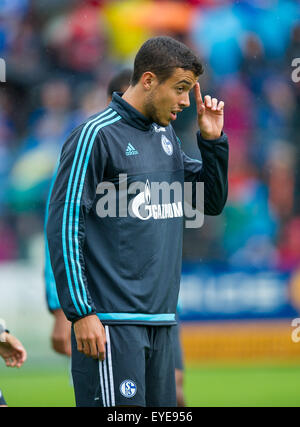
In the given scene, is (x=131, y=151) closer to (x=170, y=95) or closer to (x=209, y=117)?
(x=170, y=95)

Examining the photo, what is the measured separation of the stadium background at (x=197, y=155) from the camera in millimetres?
7938

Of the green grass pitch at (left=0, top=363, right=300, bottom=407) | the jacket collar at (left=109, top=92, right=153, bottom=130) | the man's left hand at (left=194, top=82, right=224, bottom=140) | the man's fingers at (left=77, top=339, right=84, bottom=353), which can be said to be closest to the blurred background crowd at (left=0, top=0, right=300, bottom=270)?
the green grass pitch at (left=0, top=363, right=300, bottom=407)

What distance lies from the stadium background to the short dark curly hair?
3826 mm

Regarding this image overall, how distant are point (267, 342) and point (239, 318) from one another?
351mm

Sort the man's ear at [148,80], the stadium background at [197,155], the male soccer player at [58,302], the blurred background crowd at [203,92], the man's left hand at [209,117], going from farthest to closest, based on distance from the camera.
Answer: the blurred background crowd at [203,92], the stadium background at [197,155], the male soccer player at [58,302], the man's left hand at [209,117], the man's ear at [148,80]

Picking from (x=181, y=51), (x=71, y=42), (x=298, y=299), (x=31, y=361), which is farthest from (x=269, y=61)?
(x=181, y=51)

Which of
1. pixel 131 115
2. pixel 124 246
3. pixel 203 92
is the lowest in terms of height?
pixel 124 246

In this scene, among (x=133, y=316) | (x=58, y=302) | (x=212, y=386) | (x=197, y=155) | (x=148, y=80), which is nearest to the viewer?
(x=133, y=316)

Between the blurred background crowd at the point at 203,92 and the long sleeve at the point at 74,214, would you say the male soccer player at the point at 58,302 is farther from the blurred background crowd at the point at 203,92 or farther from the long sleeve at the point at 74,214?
the blurred background crowd at the point at 203,92

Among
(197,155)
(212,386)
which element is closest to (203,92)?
(197,155)

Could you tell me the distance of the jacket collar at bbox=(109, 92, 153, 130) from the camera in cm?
366

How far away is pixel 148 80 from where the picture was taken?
3.65m

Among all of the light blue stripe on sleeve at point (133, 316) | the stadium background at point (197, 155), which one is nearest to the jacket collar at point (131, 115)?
the light blue stripe on sleeve at point (133, 316)

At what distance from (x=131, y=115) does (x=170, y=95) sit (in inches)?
7.5
